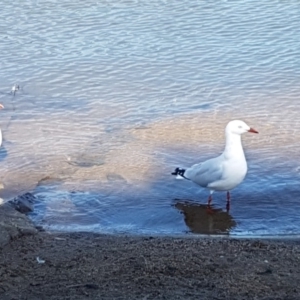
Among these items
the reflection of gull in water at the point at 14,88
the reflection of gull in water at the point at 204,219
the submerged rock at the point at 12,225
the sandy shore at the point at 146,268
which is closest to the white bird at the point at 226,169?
the reflection of gull in water at the point at 204,219

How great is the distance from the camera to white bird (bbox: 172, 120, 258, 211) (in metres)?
8.94

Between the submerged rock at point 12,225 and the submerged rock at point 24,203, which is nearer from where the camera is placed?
the submerged rock at point 12,225

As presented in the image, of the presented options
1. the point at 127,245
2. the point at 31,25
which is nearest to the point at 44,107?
the point at 31,25

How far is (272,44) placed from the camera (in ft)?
47.2

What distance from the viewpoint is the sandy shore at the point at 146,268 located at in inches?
230

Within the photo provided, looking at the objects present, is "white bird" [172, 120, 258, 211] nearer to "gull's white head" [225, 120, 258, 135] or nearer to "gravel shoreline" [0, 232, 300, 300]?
"gull's white head" [225, 120, 258, 135]

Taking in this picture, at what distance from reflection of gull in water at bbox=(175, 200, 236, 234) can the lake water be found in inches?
0.8

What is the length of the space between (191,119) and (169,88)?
4.55 feet

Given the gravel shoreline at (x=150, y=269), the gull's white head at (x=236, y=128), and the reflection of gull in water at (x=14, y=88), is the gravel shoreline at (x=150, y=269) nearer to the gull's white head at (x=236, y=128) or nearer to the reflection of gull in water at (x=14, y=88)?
the gull's white head at (x=236, y=128)

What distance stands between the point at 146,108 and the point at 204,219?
340 centimetres

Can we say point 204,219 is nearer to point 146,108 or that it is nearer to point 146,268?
point 146,268

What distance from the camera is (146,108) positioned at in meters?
12.0

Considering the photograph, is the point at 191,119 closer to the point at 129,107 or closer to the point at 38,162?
the point at 129,107

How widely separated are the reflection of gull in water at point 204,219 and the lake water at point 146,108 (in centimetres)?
2
